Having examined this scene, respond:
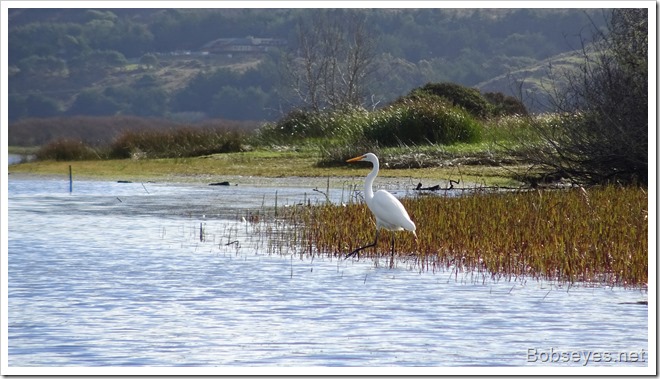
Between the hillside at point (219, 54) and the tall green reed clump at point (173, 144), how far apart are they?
3167 cm

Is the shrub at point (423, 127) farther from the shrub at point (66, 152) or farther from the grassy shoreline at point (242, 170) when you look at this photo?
the shrub at point (66, 152)

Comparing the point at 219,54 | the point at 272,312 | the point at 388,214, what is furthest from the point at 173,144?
the point at 219,54

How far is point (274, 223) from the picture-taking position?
16719 mm

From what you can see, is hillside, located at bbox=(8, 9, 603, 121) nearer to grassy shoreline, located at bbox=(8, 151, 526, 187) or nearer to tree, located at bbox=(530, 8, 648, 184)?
grassy shoreline, located at bbox=(8, 151, 526, 187)

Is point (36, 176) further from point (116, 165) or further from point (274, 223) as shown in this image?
point (274, 223)

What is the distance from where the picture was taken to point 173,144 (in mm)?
31406

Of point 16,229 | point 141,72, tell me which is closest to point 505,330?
point 16,229

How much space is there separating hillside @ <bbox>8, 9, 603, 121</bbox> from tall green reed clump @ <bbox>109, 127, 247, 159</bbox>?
1247 inches

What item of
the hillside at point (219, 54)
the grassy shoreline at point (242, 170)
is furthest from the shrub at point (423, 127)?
the hillside at point (219, 54)

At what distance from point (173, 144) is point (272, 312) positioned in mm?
21237

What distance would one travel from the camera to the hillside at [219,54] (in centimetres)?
7112

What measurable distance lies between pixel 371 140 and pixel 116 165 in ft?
19.5

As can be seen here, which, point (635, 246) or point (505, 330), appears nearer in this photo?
point (505, 330)

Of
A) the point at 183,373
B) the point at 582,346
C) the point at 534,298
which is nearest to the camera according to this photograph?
the point at 183,373
